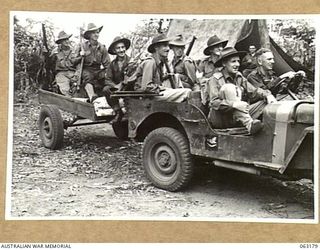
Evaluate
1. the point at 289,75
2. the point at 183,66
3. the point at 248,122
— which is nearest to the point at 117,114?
the point at 183,66

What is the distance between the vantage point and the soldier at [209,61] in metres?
2.32

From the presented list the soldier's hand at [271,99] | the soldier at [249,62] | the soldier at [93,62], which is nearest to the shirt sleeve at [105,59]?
the soldier at [93,62]

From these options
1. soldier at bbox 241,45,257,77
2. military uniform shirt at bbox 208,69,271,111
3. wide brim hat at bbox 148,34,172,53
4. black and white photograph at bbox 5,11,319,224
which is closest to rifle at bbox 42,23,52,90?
black and white photograph at bbox 5,11,319,224

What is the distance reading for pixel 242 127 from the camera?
223 centimetres

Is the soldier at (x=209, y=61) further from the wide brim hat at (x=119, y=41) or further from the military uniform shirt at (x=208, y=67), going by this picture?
the wide brim hat at (x=119, y=41)

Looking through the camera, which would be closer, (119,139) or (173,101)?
(173,101)

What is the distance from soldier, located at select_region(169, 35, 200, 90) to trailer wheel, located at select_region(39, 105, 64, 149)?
485 millimetres

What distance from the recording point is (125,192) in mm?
2328

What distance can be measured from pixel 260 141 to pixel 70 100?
0.78m

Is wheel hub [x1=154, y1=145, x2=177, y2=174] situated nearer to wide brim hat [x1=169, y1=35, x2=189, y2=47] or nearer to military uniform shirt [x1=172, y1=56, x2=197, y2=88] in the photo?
military uniform shirt [x1=172, y1=56, x2=197, y2=88]

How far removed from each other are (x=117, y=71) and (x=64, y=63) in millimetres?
192

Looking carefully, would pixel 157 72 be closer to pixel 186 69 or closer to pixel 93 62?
pixel 186 69

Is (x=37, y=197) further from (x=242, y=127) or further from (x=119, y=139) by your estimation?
(x=242, y=127)

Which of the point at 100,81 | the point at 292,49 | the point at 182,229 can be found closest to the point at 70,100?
the point at 100,81
